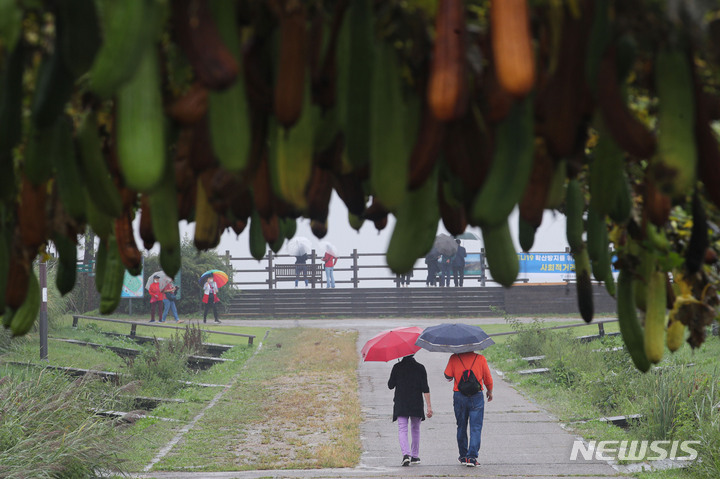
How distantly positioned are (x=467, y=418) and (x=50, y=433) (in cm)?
522

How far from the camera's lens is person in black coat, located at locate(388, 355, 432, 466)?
10375 mm

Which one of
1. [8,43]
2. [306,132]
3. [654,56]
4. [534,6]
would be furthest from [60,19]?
[654,56]

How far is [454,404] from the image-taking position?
422 inches

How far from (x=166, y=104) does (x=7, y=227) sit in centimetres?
43

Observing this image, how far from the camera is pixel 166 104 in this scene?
0.99 metres

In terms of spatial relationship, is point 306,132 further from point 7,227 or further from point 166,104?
point 7,227

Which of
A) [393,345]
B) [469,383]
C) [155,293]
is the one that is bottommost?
[469,383]

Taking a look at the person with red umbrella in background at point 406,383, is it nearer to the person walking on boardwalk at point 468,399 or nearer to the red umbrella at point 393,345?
the red umbrella at point 393,345

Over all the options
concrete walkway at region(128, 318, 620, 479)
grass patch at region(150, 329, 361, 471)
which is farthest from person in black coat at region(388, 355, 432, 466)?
grass patch at region(150, 329, 361, 471)

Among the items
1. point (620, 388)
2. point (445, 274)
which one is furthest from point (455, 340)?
point (445, 274)

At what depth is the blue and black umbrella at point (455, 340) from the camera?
11.2 metres

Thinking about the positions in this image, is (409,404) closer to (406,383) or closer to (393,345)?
(406,383)

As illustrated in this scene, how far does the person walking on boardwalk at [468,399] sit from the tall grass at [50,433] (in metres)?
4.31

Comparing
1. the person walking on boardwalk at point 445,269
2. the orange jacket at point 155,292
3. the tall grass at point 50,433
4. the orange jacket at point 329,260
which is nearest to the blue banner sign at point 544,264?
the person walking on boardwalk at point 445,269
